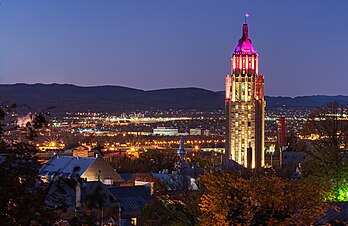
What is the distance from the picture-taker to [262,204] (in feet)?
100

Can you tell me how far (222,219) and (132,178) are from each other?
47960 mm

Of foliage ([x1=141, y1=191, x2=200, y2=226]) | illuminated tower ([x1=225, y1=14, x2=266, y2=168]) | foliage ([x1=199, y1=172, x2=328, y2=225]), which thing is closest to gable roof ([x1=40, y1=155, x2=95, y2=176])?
foliage ([x1=141, y1=191, x2=200, y2=226])

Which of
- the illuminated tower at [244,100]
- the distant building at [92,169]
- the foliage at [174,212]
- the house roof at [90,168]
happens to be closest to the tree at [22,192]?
the foliage at [174,212]

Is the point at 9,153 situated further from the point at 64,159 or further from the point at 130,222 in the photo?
the point at 64,159

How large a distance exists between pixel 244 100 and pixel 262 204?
8777 cm

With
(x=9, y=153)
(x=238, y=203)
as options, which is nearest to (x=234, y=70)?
(x=238, y=203)

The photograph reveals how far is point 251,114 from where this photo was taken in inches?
4641

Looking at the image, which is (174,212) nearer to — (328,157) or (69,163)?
(328,157)

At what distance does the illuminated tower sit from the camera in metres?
117

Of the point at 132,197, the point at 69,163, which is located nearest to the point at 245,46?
the point at 69,163

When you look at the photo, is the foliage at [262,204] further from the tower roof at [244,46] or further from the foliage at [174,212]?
the tower roof at [244,46]

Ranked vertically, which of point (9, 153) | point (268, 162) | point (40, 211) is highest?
point (9, 153)

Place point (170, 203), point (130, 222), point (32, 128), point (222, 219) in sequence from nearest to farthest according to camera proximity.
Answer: point (32, 128) < point (222, 219) < point (170, 203) < point (130, 222)

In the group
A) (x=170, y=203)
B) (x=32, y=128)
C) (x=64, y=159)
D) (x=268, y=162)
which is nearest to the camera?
(x=32, y=128)
